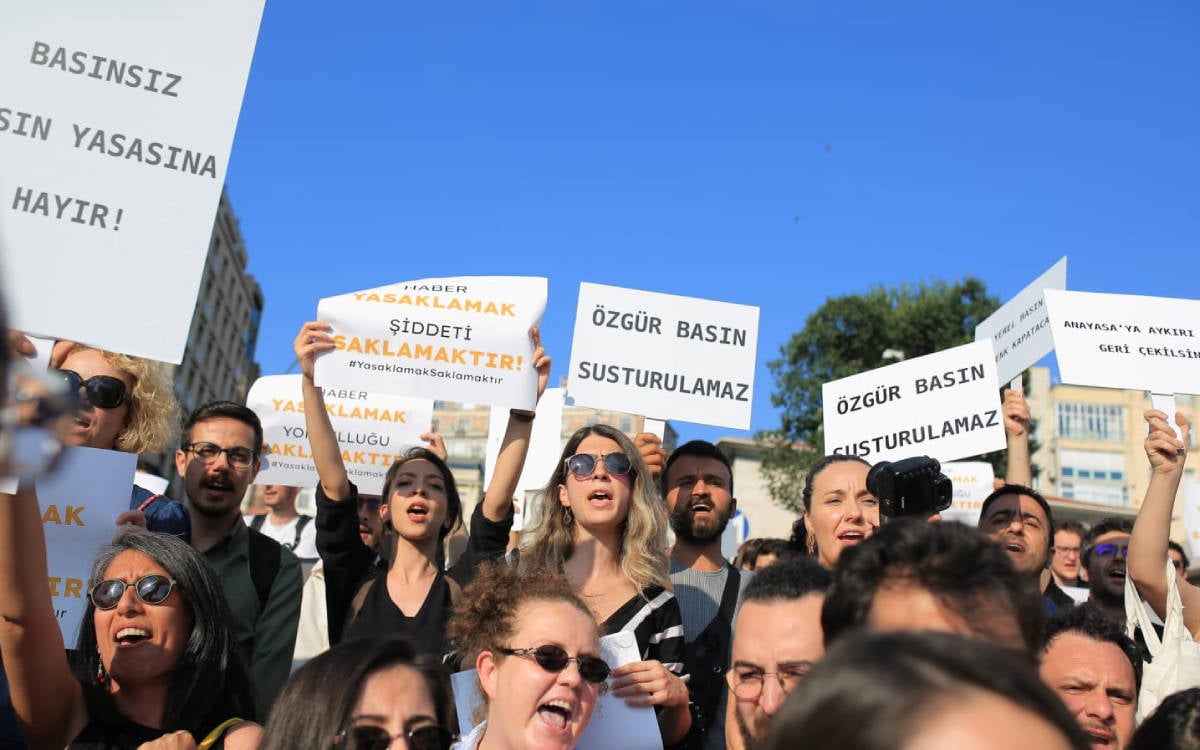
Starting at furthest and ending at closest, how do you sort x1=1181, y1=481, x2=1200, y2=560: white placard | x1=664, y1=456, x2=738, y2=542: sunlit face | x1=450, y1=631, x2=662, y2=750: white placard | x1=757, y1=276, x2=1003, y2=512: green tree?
x1=757, y1=276, x2=1003, y2=512: green tree
x1=1181, y1=481, x2=1200, y2=560: white placard
x1=664, y1=456, x2=738, y2=542: sunlit face
x1=450, y1=631, x2=662, y2=750: white placard

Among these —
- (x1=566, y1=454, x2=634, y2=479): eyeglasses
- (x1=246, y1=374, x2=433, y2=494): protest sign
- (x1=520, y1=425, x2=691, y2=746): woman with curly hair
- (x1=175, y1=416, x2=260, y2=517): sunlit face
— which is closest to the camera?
(x1=520, y1=425, x2=691, y2=746): woman with curly hair

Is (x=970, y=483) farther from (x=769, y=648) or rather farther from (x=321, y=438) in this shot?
(x=769, y=648)

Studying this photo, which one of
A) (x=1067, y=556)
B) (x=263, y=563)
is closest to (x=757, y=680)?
(x=263, y=563)

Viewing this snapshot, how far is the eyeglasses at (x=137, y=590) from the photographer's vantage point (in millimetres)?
3217

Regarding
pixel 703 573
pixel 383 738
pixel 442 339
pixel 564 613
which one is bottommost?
pixel 383 738

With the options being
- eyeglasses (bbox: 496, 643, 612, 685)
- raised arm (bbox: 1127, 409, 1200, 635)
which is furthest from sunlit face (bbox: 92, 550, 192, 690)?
raised arm (bbox: 1127, 409, 1200, 635)

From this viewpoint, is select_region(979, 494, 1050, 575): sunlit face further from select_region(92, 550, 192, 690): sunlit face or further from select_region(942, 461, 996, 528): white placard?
select_region(942, 461, 996, 528): white placard

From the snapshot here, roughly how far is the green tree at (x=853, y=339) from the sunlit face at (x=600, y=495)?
28718mm

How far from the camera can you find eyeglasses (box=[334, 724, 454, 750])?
255cm

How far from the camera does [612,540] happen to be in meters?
4.48

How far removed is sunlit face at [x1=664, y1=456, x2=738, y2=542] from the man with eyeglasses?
2189mm

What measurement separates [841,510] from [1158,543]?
4.04 ft

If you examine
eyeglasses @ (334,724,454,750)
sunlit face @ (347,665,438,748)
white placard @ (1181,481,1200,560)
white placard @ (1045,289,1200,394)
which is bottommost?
eyeglasses @ (334,724,454,750)

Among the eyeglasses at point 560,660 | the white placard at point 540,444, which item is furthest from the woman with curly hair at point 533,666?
the white placard at point 540,444
